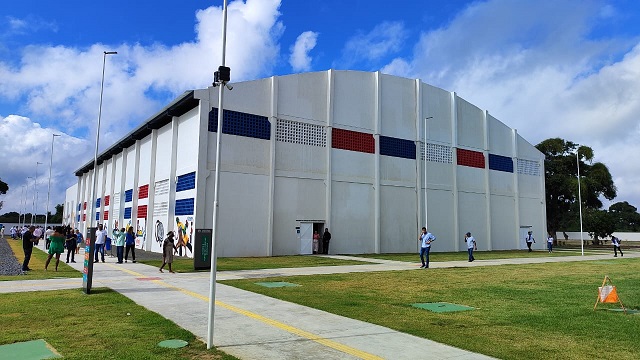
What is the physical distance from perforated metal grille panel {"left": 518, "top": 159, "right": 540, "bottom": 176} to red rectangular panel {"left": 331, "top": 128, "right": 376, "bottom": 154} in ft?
67.0

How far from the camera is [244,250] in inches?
1152

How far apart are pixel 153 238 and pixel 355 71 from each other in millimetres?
20548

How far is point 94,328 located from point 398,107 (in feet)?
108

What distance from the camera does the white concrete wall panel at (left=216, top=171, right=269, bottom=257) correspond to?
2866 cm

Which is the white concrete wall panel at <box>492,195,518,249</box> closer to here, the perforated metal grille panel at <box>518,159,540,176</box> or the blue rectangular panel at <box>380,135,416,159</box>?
the perforated metal grille panel at <box>518,159,540,176</box>

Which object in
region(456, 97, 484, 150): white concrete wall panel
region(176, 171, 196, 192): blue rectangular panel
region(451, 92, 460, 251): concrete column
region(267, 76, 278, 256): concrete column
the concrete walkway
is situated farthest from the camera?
region(456, 97, 484, 150): white concrete wall panel

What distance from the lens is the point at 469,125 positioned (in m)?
43.2

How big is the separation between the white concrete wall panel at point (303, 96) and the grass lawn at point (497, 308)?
55.9 feet

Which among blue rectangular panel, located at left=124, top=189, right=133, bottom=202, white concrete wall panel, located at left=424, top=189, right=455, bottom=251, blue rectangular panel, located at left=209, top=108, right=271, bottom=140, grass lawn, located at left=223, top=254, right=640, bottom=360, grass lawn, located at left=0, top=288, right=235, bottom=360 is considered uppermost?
blue rectangular panel, located at left=209, top=108, right=271, bottom=140

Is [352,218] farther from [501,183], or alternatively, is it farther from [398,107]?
[501,183]

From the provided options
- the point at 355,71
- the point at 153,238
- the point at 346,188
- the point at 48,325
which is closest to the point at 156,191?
the point at 153,238

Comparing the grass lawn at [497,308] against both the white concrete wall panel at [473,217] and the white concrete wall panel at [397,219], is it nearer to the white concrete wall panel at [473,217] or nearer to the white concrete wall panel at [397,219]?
the white concrete wall panel at [397,219]

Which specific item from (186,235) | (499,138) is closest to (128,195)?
(186,235)

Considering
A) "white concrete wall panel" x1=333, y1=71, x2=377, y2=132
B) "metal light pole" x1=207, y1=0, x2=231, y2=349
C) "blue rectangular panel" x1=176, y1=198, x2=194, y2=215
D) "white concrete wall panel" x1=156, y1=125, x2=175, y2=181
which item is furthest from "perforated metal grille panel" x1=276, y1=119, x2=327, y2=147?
"metal light pole" x1=207, y1=0, x2=231, y2=349
